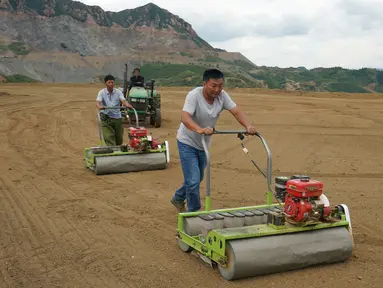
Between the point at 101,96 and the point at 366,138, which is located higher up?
the point at 101,96

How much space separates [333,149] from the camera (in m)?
12.8

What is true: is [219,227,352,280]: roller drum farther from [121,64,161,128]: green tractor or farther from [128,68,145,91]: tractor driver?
[128,68,145,91]: tractor driver

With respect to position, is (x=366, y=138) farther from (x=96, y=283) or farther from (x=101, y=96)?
(x=96, y=283)

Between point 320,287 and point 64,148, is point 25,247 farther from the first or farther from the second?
point 64,148

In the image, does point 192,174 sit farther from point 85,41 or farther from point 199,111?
point 85,41

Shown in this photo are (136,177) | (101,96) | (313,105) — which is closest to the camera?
(136,177)

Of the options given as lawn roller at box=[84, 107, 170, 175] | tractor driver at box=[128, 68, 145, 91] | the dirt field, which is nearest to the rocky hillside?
tractor driver at box=[128, 68, 145, 91]

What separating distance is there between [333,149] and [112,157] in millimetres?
5685

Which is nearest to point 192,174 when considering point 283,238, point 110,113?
point 283,238

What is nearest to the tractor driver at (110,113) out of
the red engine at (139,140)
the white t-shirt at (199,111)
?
the red engine at (139,140)

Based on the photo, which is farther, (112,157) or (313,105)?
(313,105)

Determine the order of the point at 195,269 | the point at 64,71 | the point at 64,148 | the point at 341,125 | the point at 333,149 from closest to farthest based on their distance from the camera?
1. the point at 195,269
2. the point at 333,149
3. the point at 64,148
4. the point at 341,125
5. the point at 64,71

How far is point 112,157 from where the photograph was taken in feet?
33.1

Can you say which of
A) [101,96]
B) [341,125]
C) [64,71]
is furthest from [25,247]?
[64,71]
